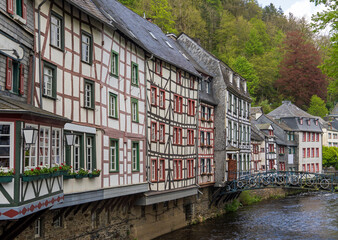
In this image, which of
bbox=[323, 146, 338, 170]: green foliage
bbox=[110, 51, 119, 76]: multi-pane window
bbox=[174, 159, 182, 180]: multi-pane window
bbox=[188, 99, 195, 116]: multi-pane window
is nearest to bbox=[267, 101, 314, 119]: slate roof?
bbox=[323, 146, 338, 170]: green foliage

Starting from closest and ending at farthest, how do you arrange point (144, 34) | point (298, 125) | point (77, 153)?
point (77, 153) → point (144, 34) → point (298, 125)

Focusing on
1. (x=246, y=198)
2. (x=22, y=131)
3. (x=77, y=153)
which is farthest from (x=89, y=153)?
(x=246, y=198)

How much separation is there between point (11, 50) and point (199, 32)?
68.6m

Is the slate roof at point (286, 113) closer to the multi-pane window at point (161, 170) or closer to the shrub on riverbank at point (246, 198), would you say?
the shrub on riverbank at point (246, 198)

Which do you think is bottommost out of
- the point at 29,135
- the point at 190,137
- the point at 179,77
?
the point at 29,135

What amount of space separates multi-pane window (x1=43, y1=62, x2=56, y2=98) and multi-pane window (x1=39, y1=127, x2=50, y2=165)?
240 centimetres

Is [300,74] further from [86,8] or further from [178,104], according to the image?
[86,8]

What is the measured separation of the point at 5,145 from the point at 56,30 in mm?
6132

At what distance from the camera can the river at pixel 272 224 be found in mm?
29183

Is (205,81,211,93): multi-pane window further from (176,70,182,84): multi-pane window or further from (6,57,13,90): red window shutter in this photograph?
(6,57,13,90): red window shutter

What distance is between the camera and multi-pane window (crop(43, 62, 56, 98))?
15852mm

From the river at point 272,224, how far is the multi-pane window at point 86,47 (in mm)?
11719

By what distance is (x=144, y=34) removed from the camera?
2812 centimetres

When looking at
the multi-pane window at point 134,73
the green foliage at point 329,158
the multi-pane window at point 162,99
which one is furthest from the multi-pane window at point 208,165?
the green foliage at point 329,158
